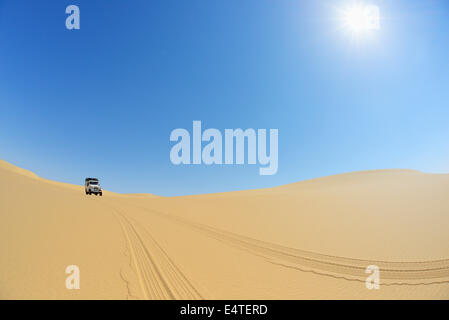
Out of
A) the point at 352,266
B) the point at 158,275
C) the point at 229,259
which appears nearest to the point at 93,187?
the point at 229,259

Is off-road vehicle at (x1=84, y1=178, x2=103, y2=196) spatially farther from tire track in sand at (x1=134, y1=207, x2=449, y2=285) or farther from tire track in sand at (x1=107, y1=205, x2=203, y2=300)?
tire track in sand at (x1=134, y1=207, x2=449, y2=285)

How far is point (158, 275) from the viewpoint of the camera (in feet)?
14.6

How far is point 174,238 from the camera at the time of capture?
7844mm

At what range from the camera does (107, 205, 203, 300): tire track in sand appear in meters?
3.74

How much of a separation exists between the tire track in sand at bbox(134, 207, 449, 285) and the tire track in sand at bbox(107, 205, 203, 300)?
271cm

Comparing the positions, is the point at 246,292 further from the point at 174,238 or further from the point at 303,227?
the point at 303,227

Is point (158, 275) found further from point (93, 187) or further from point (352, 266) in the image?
point (93, 187)

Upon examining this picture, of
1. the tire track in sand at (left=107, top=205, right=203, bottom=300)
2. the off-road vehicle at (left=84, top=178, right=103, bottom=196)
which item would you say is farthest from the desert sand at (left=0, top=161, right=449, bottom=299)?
the off-road vehicle at (left=84, top=178, right=103, bottom=196)

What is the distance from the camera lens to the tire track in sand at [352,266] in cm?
459

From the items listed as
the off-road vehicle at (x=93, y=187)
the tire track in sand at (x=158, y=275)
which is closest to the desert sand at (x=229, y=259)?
the tire track in sand at (x=158, y=275)

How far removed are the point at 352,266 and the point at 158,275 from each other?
4.95 metres

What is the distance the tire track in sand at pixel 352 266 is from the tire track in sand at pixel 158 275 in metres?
2.71
